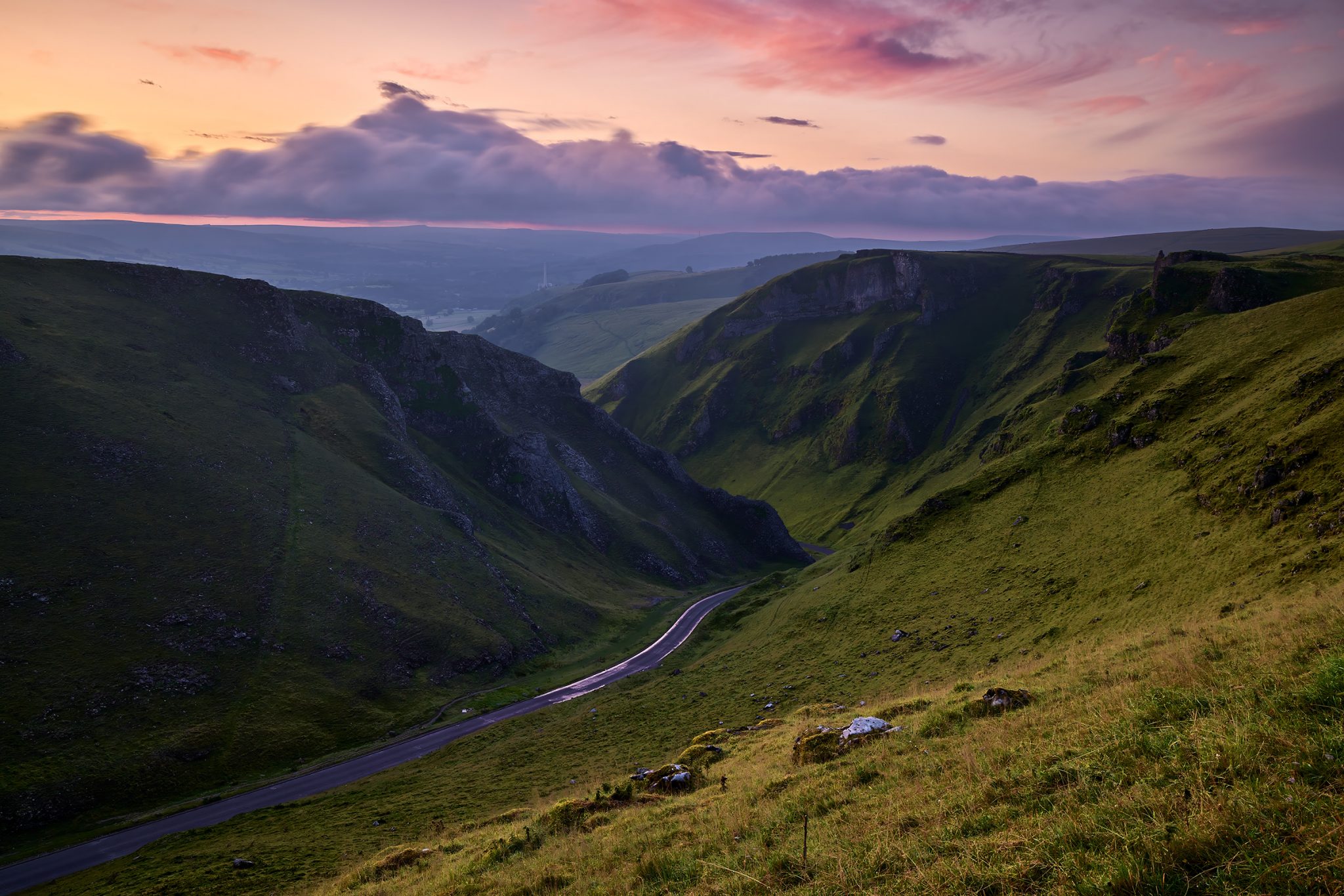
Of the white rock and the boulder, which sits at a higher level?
the boulder

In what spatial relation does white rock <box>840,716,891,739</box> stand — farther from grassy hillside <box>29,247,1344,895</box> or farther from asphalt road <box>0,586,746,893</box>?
asphalt road <box>0,586,746,893</box>

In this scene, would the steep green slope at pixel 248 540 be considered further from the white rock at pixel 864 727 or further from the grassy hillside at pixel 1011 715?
the white rock at pixel 864 727

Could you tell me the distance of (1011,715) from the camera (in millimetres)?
20688

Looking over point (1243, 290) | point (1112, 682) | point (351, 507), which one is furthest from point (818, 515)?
point (1112, 682)

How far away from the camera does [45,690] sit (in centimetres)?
5631

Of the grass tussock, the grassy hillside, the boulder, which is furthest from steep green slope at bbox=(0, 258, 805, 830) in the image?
the boulder

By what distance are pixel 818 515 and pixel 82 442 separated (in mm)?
169569

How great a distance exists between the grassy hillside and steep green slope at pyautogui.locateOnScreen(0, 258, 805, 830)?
16295 millimetres

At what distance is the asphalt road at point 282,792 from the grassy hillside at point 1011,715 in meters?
3.53

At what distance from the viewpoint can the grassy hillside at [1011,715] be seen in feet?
34.0

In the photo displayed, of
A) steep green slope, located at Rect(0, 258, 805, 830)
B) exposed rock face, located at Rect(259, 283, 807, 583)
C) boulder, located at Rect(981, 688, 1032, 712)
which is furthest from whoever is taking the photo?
exposed rock face, located at Rect(259, 283, 807, 583)

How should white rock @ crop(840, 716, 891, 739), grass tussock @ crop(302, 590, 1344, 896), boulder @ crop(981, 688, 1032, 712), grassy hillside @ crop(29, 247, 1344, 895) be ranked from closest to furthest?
grass tussock @ crop(302, 590, 1344, 896)
grassy hillside @ crop(29, 247, 1344, 895)
boulder @ crop(981, 688, 1032, 712)
white rock @ crop(840, 716, 891, 739)

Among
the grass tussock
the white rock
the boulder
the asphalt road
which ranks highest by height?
the grass tussock

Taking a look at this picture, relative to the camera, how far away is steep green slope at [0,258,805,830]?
59500 millimetres
